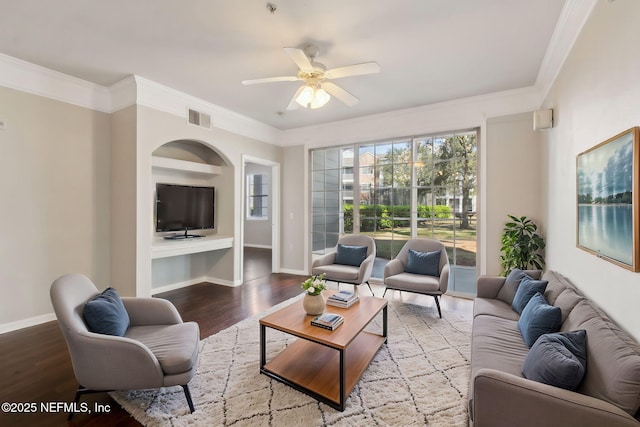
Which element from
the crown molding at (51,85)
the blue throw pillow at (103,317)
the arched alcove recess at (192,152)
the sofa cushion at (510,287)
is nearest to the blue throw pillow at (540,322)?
the sofa cushion at (510,287)

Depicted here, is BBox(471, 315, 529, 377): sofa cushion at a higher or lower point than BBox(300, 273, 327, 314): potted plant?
lower

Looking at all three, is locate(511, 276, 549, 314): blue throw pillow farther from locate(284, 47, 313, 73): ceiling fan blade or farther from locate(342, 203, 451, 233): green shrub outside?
locate(284, 47, 313, 73): ceiling fan blade

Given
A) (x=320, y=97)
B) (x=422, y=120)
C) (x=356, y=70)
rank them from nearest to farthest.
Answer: (x=356, y=70)
(x=320, y=97)
(x=422, y=120)

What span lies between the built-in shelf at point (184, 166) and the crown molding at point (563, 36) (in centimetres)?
466

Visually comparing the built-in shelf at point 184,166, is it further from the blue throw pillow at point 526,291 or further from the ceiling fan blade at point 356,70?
the blue throw pillow at point 526,291

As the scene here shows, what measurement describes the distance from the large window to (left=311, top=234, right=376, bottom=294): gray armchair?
0.59m

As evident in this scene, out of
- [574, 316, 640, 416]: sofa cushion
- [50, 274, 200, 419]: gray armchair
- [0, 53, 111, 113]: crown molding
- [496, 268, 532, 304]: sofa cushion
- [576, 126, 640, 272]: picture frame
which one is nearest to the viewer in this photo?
[574, 316, 640, 416]: sofa cushion

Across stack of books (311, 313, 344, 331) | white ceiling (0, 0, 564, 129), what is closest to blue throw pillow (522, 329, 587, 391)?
stack of books (311, 313, 344, 331)

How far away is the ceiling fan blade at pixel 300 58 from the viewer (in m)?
2.28

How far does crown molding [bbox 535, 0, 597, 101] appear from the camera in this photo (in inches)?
83.8

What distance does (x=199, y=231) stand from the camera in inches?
198

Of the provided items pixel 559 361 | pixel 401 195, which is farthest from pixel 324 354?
pixel 401 195

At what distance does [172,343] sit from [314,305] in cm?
109

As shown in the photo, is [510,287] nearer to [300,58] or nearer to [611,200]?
[611,200]
